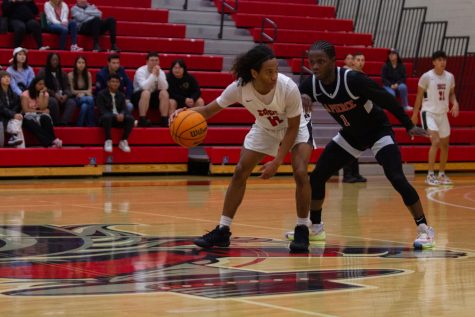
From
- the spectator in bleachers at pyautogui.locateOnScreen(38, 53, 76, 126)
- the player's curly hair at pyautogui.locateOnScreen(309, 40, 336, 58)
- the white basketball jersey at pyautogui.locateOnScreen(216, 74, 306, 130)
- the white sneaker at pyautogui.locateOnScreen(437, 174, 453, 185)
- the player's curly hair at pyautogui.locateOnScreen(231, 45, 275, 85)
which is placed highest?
the player's curly hair at pyautogui.locateOnScreen(309, 40, 336, 58)

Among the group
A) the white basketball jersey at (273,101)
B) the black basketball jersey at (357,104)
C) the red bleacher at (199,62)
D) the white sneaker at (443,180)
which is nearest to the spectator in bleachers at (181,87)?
the red bleacher at (199,62)

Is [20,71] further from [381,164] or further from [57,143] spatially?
[381,164]

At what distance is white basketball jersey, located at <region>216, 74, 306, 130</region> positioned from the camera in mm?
8164

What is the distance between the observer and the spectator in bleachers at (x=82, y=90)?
17.5 m

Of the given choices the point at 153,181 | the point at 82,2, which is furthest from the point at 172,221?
the point at 82,2

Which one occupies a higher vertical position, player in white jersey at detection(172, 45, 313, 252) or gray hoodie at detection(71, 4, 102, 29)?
gray hoodie at detection(71, 4, 102, 29)

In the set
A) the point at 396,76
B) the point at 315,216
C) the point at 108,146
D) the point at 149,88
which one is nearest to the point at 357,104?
the point at 315,216

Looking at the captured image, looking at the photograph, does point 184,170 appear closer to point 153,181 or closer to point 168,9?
point 153,181

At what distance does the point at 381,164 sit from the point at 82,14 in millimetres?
11729

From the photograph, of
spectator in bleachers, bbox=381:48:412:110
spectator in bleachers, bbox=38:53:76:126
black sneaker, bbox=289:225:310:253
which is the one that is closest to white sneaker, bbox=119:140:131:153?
spectator in bleachers, bbox=38:53:76:126

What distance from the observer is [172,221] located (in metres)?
10.5

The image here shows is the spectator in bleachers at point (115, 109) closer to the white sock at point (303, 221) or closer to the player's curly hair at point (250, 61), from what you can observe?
the white sock at point (303, 221)

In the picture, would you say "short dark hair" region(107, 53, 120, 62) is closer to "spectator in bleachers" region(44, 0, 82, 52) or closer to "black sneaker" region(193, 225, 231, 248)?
"spectator in bleachers" region(44, 0, 82, 52)

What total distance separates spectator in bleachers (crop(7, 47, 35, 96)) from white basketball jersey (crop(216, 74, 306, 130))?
30.7 feet
